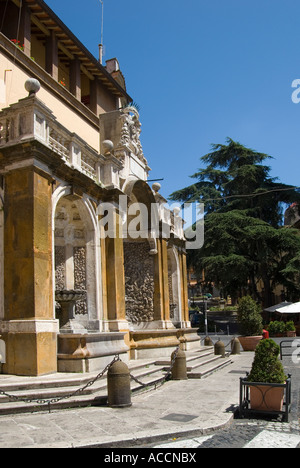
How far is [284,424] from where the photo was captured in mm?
6828

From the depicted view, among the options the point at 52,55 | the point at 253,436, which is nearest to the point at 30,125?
the point at 52,55

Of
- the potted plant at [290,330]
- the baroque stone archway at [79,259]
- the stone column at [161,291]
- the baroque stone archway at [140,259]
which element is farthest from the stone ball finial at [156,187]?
the potted plant at [290,330]

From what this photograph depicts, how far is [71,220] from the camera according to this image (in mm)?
13242

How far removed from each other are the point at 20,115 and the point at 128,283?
917cm

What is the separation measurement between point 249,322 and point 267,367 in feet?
38.0

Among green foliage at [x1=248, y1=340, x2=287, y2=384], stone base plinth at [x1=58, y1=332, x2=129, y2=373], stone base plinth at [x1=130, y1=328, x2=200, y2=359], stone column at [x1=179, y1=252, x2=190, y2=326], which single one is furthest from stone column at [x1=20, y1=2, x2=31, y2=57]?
stone column at [x1=179, y1=252, x2=190, y2=326]

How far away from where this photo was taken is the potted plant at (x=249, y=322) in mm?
18500

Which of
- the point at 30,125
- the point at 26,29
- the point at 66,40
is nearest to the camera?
the point at 30,125

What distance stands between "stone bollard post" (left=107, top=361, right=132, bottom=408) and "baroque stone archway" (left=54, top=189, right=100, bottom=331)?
5.00m

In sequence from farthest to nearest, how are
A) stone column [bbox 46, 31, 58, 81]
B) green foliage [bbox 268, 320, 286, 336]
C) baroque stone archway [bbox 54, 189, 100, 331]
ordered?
green foliage [bbox 268, 320, 286, 336]
stone column [bbox 46, 31, 58, 81]
baroque stone archway [bbox 54, 189, 100, 331]

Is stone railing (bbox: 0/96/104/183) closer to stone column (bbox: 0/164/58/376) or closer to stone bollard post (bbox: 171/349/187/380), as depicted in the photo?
stone column (bbox: 0/164/58/376)

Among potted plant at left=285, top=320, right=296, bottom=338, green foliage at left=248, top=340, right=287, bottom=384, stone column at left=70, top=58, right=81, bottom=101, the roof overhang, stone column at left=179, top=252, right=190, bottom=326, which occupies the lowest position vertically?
potted plant at left=285, top=320, right=296, bottom=338

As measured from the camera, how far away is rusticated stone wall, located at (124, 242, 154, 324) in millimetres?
17500

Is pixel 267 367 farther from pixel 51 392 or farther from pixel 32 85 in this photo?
pixel 32 85
